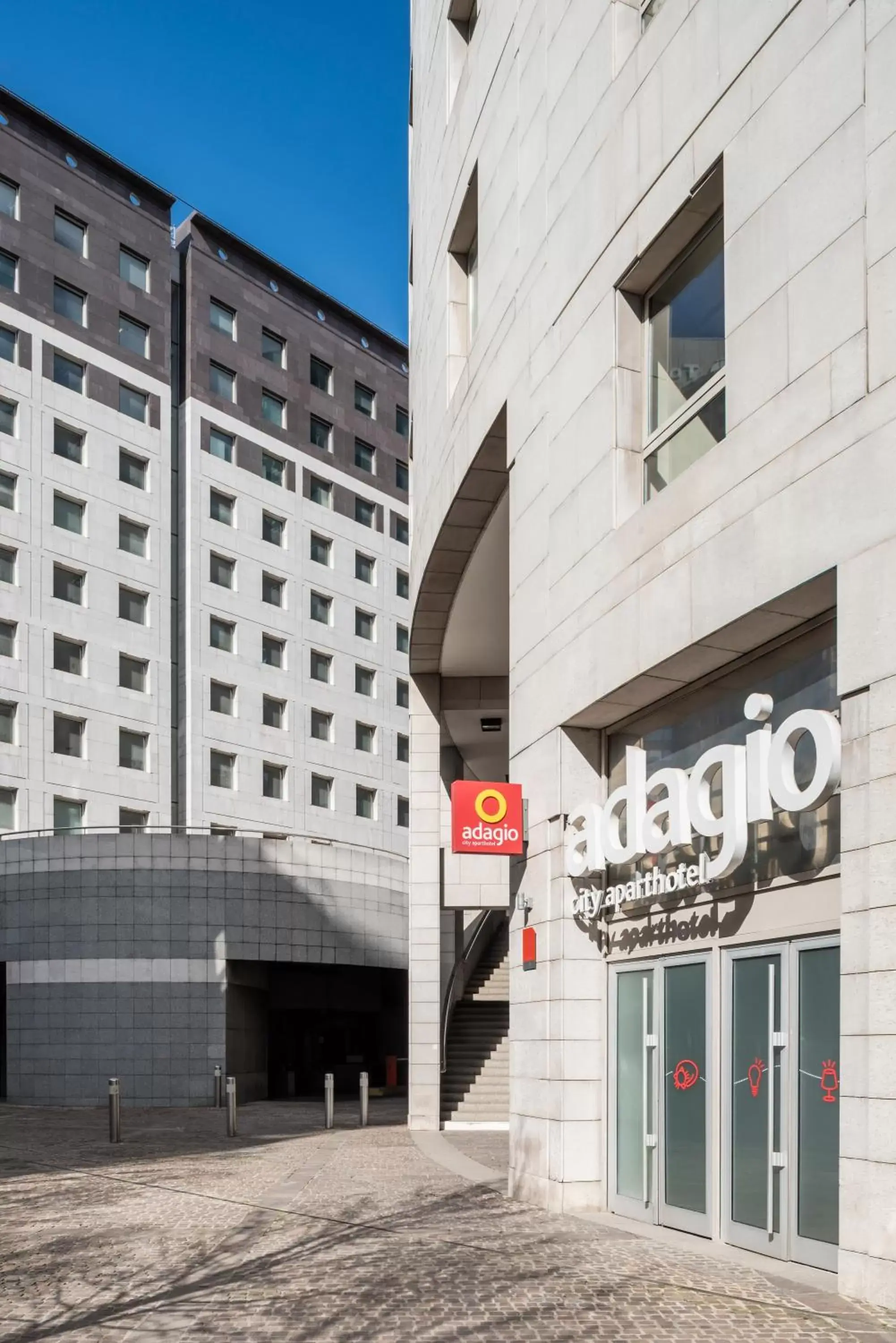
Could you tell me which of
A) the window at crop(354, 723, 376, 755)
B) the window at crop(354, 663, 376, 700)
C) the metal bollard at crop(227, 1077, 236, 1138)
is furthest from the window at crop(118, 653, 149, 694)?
the metal bollard at crop(227, 1077, 236, 1138)

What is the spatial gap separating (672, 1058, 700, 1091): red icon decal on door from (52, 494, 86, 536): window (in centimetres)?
3885

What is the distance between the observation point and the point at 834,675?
34.4 feet

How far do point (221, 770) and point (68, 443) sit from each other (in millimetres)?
12088

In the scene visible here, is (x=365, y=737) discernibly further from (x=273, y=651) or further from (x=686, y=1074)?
(x=686, y=1074)

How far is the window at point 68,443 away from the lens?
4850 centimetres

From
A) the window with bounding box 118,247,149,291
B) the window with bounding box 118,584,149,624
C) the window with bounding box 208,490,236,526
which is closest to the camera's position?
the window with bounding box 118,584,149,624

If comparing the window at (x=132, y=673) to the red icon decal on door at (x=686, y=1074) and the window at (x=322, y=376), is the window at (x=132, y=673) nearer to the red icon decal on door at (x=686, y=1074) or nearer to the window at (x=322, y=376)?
the window at (x=322, y=376)

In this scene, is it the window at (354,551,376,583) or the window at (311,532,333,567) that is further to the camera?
the window at (354,551,376,583)

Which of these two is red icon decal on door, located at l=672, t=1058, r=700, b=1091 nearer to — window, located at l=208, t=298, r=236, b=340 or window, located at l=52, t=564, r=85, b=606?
window, located at l=52, t=564, r=85, b=606

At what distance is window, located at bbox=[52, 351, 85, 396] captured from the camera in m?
48.8

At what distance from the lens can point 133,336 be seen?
51.7 meters

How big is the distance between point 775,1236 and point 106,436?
4335 cm

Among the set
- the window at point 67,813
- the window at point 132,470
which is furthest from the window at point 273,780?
the window at point 132,470

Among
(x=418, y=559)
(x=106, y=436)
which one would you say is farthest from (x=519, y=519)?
(x=106, y=436)
